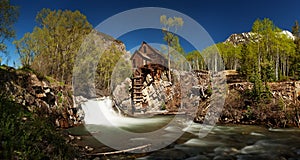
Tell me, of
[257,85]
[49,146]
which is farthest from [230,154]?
[257,85]

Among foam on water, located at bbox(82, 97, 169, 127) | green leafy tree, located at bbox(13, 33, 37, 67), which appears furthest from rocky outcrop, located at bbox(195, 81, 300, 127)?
green leafy tree, located at bbox(13, 33, 37, 67)

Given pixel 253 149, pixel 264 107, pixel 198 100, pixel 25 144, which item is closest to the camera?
pixel 25 144

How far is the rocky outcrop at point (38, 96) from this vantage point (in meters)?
11.0

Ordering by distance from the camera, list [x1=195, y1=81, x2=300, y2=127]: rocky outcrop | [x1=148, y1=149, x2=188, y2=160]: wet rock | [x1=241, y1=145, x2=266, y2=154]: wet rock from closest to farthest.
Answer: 1. [x1=148, y1=149, x2=188, y2=160]: wet rock
2. [x1=241, y1=145, x2=266, y2=154]: wet rock
3. [x1=195, y1=81, x2=300, y2=127]: rocky outcrop

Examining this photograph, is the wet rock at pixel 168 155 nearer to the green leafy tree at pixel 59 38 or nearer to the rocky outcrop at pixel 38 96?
the rocky outcrop at pixel 38 96

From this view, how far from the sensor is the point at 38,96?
12586mm

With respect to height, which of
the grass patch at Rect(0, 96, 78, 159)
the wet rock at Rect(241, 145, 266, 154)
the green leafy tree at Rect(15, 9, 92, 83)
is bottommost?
the wet rock at Rect(241, 145, 266, 154)

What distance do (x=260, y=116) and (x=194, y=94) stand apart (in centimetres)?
1100

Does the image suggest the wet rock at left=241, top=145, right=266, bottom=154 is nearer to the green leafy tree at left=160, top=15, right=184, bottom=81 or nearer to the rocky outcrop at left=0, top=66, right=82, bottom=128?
the rocky outcrop at left=0, top=66, right=82, bottom=128

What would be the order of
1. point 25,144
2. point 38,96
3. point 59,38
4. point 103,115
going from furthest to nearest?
point 59,38 → point 103,115 → point 38,96 → point 25,144

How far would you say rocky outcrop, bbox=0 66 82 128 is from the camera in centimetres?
1103

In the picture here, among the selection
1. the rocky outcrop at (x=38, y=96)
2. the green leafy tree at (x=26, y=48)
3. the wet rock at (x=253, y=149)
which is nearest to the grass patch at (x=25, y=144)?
the rocky outcrop at (x=38, y=96)

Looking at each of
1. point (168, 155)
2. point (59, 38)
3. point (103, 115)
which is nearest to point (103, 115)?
point (103, 115)

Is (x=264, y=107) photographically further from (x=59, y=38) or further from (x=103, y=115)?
(x=59, y=38)
